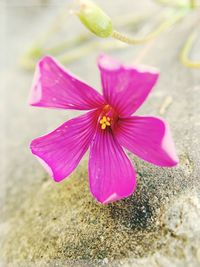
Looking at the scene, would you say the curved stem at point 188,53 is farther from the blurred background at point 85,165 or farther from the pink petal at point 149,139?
the pink petal at point 149,139

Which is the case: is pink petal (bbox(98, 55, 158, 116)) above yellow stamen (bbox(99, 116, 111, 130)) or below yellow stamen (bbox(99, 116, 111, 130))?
Answer: above

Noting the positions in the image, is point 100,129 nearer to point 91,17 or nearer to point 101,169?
point 101,169

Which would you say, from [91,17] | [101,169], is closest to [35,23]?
[91,17]

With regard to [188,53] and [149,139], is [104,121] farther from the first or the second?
[188,53]

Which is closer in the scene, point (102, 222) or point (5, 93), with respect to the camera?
point (102, 222)

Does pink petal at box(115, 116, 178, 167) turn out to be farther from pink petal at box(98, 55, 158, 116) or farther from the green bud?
the green bud

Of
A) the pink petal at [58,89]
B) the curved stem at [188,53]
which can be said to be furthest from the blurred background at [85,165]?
the pink petal at [58,89]

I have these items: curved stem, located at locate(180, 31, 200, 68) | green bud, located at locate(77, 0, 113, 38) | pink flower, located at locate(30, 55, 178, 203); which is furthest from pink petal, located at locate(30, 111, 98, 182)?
curved stem, located at locate(180, 31, 200, 68)

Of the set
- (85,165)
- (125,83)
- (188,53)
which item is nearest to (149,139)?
(125,83)
